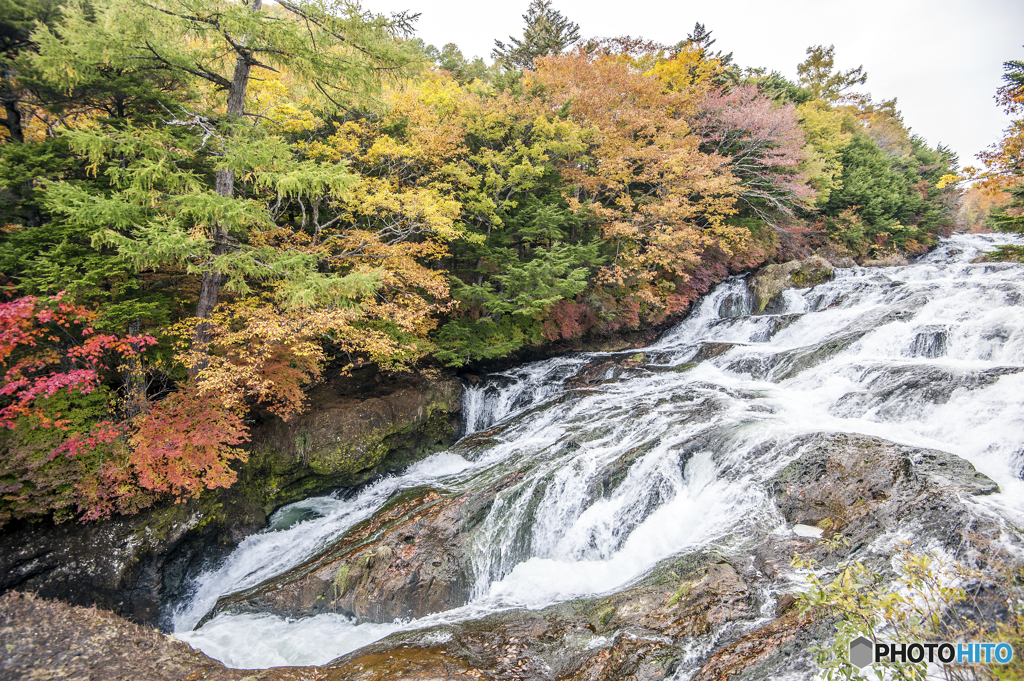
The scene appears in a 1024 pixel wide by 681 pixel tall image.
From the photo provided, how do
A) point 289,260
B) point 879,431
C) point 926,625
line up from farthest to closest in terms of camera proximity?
point 289,260, point 879,431, point 926,625

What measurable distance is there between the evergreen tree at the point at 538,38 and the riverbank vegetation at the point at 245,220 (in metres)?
15.4

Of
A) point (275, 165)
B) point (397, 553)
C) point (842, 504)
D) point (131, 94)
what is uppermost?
point (131, 94)

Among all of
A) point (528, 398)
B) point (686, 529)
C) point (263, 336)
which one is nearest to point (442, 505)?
point (686, 529)

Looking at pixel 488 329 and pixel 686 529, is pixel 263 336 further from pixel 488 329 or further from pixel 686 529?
pixel 686 529

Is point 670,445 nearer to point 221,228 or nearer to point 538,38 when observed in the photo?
point 221,228

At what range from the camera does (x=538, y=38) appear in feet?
96.3

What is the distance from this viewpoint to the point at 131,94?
25.7 ft

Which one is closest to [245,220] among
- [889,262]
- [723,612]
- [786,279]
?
[723,612]

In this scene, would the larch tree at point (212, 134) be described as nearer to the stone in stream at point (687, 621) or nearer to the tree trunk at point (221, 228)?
the tree trunk at point (221, 228)

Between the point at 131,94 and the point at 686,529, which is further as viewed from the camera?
the point at 131,94

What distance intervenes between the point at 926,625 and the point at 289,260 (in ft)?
30.0

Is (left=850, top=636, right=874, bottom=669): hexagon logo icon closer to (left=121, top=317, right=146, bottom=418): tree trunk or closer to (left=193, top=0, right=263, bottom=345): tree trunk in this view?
(left=193, top=0, right=263, bottom=345): tree trunk

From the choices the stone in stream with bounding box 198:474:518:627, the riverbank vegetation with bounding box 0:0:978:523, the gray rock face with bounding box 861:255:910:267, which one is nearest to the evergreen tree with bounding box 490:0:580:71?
the riverbank vegetation with bounding box 0:0:978:523

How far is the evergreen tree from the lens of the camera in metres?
29.3
